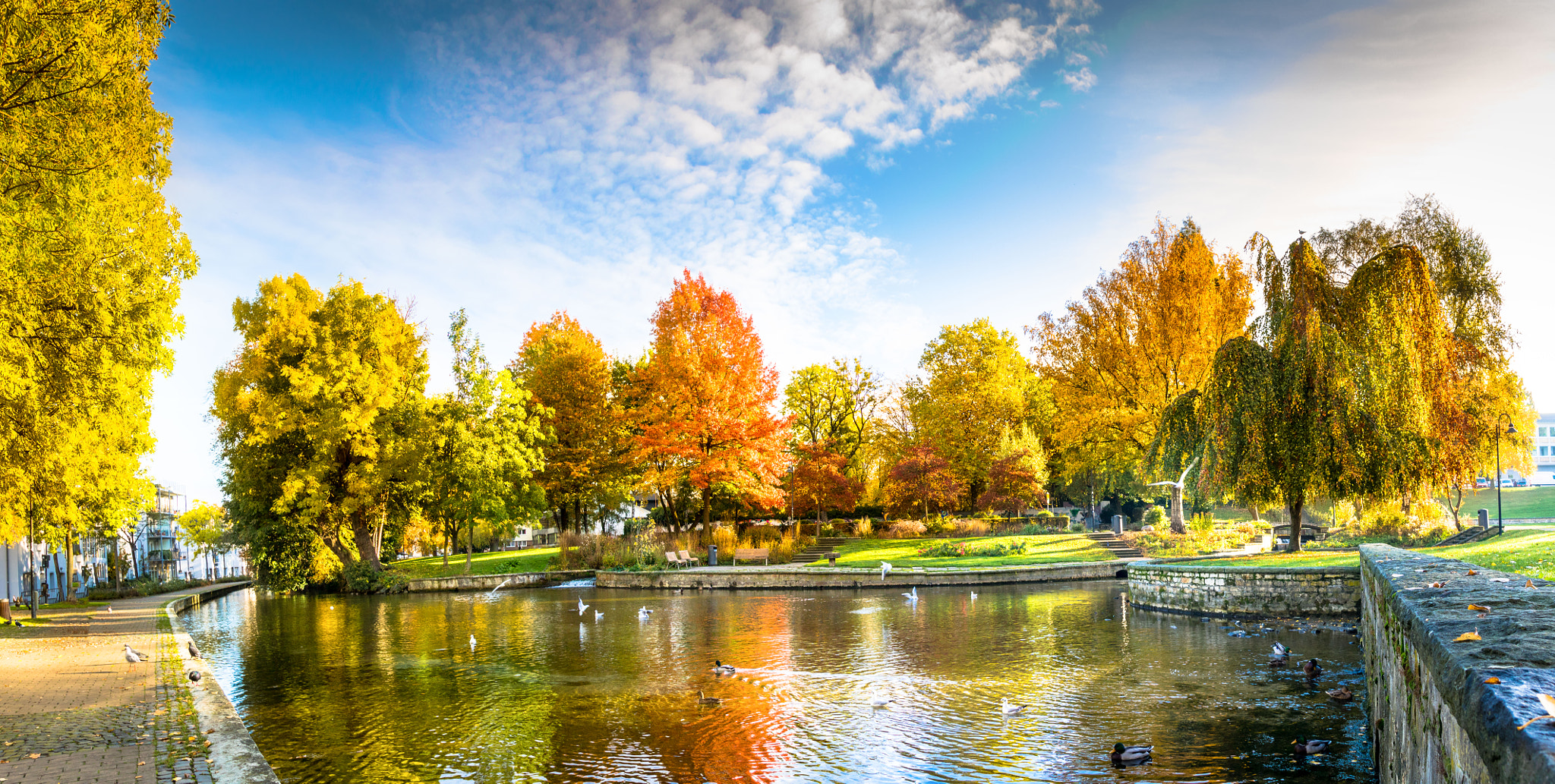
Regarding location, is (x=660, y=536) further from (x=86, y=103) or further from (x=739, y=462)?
(x=86, y=103)

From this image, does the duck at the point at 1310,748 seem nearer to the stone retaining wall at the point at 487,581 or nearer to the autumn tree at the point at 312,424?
the stone retaining wall at the point at 487,581

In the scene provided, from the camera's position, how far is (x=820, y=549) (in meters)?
33.5

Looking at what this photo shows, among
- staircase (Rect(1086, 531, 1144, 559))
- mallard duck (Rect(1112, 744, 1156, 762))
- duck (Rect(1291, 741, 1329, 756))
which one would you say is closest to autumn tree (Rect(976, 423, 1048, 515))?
staircase (Rect(1086, 531, 1144, 559))

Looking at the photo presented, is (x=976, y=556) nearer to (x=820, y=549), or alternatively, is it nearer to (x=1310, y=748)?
(x=820, y=549)

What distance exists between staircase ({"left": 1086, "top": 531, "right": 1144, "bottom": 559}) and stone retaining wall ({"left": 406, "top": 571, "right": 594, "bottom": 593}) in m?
19.3

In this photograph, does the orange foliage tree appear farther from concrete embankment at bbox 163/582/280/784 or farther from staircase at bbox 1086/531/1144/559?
concrete embankment at bbox 163/582/280/784

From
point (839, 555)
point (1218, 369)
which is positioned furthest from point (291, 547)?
point (1218, 369)

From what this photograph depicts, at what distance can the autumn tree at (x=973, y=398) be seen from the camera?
4206 centimetres

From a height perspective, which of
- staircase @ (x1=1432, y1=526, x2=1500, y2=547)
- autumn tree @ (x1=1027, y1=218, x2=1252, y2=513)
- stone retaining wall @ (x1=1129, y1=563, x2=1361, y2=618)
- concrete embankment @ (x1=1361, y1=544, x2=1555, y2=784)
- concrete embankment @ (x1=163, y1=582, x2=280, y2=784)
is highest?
autumn tree @ (x1=1027, y1=218, x2=1252, y2=513)

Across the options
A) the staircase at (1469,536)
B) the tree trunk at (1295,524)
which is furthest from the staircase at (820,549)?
the staircase at (1469,536)

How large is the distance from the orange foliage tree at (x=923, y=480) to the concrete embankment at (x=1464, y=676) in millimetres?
30492

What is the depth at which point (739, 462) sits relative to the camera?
106 ft

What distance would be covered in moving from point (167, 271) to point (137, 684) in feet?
23.5

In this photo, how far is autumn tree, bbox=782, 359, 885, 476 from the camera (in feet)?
156
